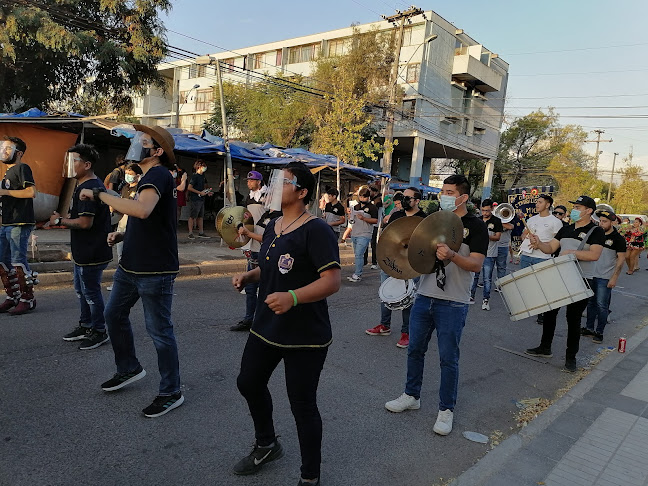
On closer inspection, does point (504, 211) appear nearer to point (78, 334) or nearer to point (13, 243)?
point (78, 334)

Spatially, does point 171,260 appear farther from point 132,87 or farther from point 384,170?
point 384,170

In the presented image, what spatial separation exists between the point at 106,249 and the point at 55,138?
9783mm

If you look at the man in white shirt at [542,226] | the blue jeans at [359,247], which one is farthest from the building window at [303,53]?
the man in white shirt at [542,226]

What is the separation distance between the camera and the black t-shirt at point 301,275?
242 cm

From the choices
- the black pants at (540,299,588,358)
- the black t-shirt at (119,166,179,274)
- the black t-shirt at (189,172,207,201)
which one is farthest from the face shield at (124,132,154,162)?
the black t-shirt at (189,172,207,201)

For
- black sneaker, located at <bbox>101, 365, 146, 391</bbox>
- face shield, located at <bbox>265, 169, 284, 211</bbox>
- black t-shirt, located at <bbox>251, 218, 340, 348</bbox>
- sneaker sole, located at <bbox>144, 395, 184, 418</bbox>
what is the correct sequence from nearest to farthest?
black t-shirt, located at <bbox>251, 218, 340, 348</bbox> < face shield, located at <bbox>265, 169, 284, 211</bbox> < sneaker sole, located at <bbox>144, 395, 184, 418</bbox> < black sneaker, located at <bbox>101, 365, 146, 391</bbox>

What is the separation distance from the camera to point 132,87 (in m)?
19.4

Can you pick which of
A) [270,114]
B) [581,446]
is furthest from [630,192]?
[581,446]

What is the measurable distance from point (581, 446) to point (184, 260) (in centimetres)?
789

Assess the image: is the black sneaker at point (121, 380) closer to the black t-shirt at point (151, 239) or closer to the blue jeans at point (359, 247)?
the black t-shirt at point (151, 239)

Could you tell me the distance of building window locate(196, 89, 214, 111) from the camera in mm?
45281

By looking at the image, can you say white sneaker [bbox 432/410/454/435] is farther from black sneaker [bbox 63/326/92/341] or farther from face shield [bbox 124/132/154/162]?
black sneaker [bbox 63/326/92/341]

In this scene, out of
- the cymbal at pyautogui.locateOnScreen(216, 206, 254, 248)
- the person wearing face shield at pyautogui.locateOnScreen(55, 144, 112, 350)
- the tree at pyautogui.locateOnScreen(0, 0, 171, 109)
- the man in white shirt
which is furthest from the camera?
the tree at pyautogui.locateOnScreen(0, 0, 171, 109)

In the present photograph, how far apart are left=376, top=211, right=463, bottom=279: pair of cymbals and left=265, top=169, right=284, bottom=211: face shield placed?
1075 millimetres
